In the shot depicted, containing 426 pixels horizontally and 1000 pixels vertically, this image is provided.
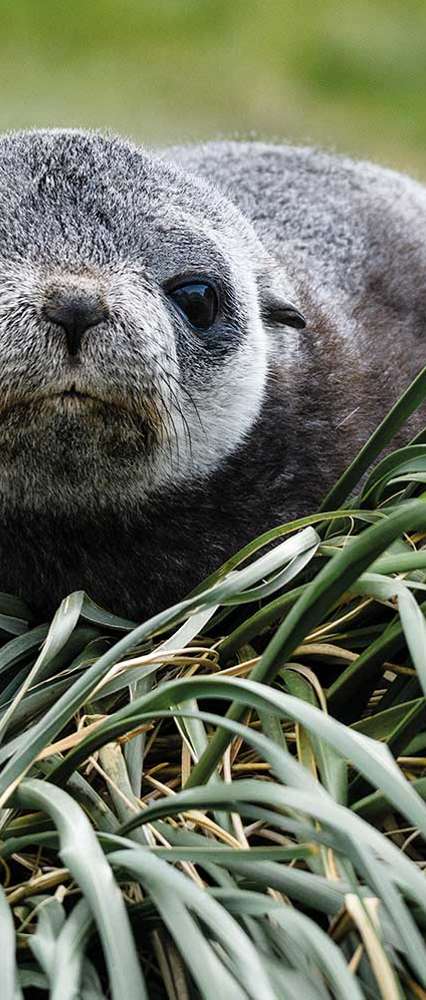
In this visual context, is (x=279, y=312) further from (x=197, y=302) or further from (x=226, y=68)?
(x=226, y=68)

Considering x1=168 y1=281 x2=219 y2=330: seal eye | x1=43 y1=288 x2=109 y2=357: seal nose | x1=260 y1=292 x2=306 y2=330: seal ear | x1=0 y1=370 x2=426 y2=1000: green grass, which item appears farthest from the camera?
x1=260 y1=292 x2=306 y2=330: seal ear

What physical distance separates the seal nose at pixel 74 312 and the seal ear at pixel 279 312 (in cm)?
86

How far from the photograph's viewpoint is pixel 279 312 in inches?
140

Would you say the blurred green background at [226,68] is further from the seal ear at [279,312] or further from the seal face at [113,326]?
the seal face at [113,326]

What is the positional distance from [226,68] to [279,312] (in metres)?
7.31

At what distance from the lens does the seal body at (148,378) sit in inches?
110

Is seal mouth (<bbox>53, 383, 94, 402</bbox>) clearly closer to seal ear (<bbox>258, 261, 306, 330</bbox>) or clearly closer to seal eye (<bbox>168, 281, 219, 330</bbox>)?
seal eye (<bbox>168, 281, 219, 330</bbox>)

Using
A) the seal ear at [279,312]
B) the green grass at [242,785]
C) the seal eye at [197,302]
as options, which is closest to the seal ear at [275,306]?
the seal ear at [279,312]

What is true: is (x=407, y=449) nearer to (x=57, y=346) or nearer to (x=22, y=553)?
(x=57, y=346)

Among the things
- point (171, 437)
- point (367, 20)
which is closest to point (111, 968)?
point (171, 437)

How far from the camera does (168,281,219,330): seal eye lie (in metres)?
3.10

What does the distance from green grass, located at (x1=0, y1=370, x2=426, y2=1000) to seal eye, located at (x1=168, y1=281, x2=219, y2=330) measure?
55 centimetres

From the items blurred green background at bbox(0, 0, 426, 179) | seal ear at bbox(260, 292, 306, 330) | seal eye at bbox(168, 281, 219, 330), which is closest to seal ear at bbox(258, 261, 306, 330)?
seal ear at bbox(260, 292, 306, 330)

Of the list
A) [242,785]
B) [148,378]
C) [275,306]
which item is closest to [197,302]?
[148,378]
